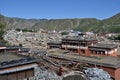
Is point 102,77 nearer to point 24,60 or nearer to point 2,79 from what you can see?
point 24,60

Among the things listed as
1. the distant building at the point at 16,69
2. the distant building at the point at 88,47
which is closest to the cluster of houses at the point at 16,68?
the distant building at the point at 16,69

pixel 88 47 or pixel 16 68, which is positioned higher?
pixel 88 47

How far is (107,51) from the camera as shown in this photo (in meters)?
44.9

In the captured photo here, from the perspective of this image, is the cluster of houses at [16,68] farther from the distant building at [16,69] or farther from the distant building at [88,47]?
the distant building at [88,47]

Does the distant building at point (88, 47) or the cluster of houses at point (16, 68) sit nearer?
the cluster of houses at point (16, 68)

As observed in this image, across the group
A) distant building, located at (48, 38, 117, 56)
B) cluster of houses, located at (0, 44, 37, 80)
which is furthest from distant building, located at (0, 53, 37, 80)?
distant building, located at (48, 38, 117, 56)

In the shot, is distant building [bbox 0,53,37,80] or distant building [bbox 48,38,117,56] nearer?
distant building [bbox 0,53,37,80]

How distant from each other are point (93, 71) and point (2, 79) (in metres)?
11.4

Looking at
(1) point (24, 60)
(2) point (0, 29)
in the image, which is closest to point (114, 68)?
(1) point (24, 60)

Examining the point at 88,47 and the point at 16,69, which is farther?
the point at 88,47

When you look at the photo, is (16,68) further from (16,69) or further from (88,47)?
(88,47)

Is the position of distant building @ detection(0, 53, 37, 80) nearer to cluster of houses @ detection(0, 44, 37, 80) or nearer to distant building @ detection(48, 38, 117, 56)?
cluster of houses @ detection(0, 44, 37, 80)

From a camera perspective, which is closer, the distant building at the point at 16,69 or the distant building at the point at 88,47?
the distant building at the point at 16,69

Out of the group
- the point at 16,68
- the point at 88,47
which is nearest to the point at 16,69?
the point at 16,68
